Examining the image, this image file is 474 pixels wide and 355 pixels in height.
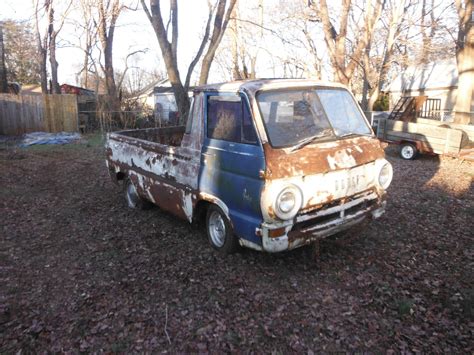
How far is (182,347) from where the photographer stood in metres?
3.16

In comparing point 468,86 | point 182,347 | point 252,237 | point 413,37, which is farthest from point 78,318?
point 413,37

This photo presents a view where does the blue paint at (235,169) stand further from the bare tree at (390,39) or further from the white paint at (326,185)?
the bare tree at (390,39)

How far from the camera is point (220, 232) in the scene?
4.73 m

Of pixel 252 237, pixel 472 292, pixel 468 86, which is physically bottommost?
pixel 472 292

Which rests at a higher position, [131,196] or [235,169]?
[235,169]

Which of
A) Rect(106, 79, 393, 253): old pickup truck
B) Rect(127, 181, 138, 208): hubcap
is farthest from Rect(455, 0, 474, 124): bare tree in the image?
Rect(127, 181, 138, 208): hubcap

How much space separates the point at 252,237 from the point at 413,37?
49.4 feet

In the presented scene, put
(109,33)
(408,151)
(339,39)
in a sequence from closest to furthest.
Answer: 1. (408,151)
2. (339,39)
3. (109,33)

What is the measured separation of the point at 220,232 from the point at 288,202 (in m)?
1.27

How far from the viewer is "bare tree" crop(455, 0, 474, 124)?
13.2 m

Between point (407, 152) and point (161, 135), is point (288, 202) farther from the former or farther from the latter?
point (407, 152)

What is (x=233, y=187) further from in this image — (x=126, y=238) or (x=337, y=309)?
(x=126, y=238)

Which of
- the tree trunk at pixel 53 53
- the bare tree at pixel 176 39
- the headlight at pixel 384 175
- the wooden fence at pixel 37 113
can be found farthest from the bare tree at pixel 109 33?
the headlight at pixel 384 175

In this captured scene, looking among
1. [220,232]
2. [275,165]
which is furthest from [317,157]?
[220,232]
